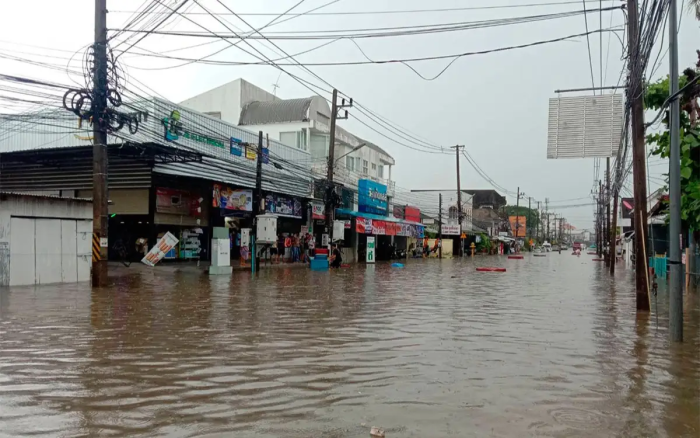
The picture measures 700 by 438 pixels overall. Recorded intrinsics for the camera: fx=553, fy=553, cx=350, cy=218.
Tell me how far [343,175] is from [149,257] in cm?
2195

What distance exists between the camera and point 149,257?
23.4 metres

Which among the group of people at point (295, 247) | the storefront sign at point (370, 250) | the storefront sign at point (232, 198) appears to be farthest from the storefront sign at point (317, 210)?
the storefront sign at point (232, 198)

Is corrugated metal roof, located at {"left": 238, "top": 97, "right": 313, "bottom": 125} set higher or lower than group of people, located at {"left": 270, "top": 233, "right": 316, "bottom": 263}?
higher

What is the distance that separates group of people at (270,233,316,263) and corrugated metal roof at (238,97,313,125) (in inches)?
385

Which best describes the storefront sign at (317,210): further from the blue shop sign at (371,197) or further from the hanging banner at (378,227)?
the hanging banner at (378,227)

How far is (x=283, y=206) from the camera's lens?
3497cm

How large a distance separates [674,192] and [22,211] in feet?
55.4

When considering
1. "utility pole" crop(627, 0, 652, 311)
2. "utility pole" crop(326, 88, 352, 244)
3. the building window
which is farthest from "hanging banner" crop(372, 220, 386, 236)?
"utility pole" crop(627, 0, 652, 311)

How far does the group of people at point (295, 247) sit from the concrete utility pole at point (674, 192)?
87.0ft

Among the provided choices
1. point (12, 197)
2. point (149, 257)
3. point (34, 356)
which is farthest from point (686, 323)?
point (149, 257)

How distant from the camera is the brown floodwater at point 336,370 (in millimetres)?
5105

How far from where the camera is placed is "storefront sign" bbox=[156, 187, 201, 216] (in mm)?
26366

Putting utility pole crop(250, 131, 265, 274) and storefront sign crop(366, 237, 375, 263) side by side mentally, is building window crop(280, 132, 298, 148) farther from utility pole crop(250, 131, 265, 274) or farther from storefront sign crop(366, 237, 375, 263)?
utility pole crop(250, 131, 265, 274)

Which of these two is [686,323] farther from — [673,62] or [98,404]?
[98,404]
